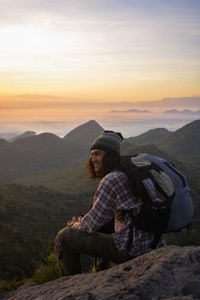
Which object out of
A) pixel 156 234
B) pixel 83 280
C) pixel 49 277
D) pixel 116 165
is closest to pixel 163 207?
pixel 156 234

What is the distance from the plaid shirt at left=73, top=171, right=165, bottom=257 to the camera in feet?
13.1

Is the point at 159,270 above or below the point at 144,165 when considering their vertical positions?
below

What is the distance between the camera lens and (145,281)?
3229mm

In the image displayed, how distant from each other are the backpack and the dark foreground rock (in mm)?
357

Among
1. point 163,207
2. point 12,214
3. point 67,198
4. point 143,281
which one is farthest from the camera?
point 67,198

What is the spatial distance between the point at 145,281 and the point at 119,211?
1.06 metres

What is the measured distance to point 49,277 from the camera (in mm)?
5570

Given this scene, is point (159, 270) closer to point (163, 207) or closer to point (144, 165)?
point (163, 207)

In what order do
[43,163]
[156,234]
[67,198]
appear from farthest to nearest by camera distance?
1. [43,163]
2. [67,198]
3. [156,234]

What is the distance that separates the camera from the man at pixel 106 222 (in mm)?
4008

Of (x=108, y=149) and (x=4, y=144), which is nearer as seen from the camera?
(x=108, y=149)

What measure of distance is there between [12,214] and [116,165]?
19.7 metres

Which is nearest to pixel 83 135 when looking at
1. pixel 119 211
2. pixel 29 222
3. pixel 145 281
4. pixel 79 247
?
pixel 29 222

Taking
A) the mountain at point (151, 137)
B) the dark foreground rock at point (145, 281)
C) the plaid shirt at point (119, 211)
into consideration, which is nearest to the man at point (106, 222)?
the plaid shirt at point (119, 211)
